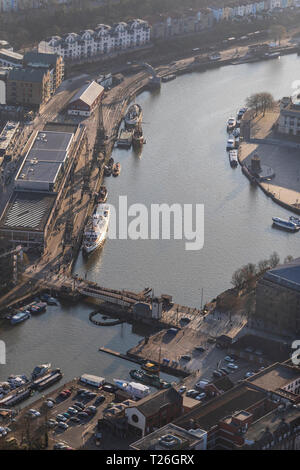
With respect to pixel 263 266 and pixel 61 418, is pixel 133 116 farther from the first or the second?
pixel 61 418

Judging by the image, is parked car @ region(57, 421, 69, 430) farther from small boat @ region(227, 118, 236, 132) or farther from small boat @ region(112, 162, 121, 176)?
small boat @ region(227, 118, 236, 132)

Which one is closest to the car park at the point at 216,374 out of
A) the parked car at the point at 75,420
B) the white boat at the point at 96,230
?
the parked car at the point at 75,420

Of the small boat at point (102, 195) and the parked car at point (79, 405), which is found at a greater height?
the small boat at point (102, 195)

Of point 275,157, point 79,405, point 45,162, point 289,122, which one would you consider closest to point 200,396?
point 79,405

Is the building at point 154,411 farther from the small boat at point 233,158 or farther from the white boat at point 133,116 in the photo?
the white boat at point 133,116

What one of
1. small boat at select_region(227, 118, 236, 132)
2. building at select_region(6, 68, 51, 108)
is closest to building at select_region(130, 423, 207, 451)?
small boat at select_region(227, 118, 236, 132)

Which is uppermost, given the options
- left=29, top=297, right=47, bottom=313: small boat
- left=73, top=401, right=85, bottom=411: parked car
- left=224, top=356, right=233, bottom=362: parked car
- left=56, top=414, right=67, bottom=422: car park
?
left=29, top=297, right=47, bottom=313: small boat
